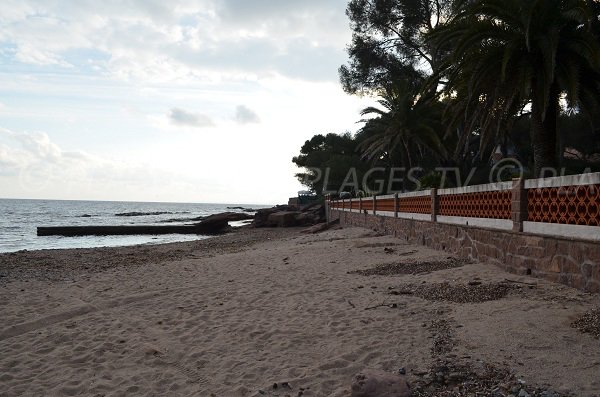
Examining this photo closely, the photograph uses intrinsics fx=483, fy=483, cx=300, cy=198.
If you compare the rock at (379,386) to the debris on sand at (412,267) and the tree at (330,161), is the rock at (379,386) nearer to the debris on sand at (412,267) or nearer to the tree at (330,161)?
the debris on sand at (412,267)

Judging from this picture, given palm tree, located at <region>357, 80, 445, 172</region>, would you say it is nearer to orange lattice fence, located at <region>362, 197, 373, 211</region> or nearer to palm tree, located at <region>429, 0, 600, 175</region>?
orange lattice fence, located at <region>362, 197, 373, 211</region>

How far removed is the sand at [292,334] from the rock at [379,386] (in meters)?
0.22

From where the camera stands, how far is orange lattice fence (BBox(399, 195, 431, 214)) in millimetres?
14001

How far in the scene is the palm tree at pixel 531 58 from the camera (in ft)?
35.6

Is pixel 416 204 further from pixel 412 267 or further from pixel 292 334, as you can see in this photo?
pixel 292 334

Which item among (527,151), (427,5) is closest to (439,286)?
(427,5)

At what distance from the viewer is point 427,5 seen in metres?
27.1

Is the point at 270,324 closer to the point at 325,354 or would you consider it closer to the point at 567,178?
the point at 325,354

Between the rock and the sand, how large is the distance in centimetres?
22

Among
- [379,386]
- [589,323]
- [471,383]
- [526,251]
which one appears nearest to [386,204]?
[526,251]

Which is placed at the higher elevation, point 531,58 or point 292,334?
point 531,58

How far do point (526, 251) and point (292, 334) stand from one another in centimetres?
411

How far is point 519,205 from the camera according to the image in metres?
8.08

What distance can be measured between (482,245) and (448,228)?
2220mm
